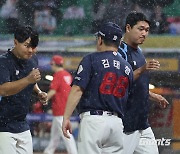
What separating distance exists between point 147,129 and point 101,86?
3.69 ft

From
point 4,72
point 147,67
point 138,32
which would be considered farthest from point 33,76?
point 138,32

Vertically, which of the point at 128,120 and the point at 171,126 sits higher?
the point at 128,120

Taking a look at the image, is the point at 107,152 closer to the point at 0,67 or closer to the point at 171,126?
the point at 0,67

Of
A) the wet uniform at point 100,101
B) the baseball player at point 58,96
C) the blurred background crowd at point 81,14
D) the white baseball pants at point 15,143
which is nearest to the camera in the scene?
the wet uniform at point 100,101

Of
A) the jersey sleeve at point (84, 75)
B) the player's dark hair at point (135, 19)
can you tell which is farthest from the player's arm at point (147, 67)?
the jersey sleeve at point (84, 75)

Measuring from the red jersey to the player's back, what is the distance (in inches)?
189

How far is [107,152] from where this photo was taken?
6.30m

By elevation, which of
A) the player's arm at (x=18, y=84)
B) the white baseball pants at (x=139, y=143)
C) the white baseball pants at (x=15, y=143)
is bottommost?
the white baseball pants at (x=139, y=143)

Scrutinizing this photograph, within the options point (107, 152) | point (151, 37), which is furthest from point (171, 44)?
point (107, 152)

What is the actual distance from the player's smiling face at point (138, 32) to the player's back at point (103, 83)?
2.47ft

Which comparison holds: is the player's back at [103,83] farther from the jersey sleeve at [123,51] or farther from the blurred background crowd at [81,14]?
the blurred background crowd at [81,14]

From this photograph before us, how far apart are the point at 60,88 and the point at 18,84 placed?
16.4 ft

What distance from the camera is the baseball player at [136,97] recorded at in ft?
22.9

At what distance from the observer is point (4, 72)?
6.37 m
